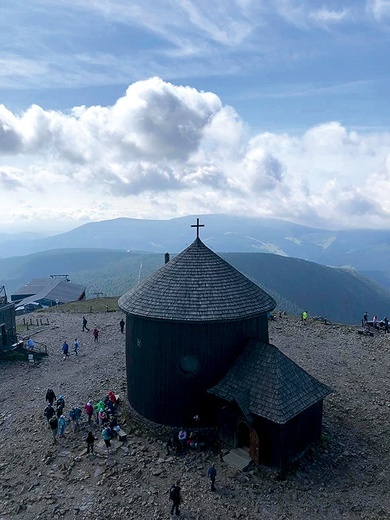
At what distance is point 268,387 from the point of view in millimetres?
17500

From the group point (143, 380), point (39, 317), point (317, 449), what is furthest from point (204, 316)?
point (39, 317)

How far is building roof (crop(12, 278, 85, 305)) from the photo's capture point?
64.3m

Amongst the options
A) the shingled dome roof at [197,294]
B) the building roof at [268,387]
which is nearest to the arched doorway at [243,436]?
the building roof at [268,387]

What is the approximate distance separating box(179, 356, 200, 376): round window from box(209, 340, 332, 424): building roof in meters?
1.43

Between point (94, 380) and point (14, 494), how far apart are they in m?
10.9

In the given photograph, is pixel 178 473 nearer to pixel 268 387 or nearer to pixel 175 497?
pixel 175 497

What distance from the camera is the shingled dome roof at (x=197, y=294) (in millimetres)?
19438

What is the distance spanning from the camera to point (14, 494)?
53.4 ft

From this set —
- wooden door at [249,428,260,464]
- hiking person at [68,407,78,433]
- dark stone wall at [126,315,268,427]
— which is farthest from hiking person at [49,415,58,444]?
wooden door at [249,428,260,464]

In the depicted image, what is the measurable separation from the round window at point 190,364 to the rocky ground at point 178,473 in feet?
12.2

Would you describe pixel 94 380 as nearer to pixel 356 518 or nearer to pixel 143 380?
pixel 143 380

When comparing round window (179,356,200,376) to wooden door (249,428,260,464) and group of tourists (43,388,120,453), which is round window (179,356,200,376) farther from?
group of tourists (43,388,120,453)

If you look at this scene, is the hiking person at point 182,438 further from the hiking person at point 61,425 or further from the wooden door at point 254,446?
Answer: the hiking person at point 61,425

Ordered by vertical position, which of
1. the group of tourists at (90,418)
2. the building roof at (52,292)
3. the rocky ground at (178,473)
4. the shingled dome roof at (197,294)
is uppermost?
the shingled dome roof at (197,294)
